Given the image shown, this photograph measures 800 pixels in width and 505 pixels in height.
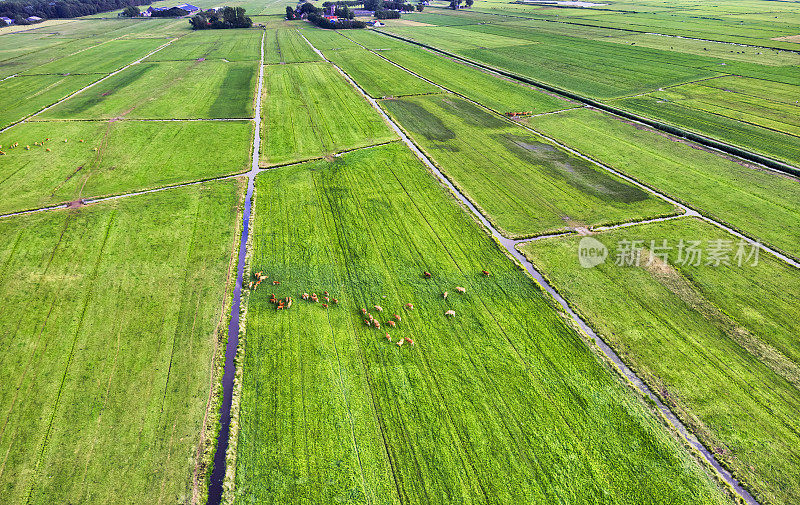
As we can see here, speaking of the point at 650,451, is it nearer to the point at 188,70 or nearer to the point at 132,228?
the point at 132,228

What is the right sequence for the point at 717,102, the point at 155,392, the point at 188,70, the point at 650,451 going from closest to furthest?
the point at 650,451
the point at 155,392
the point at 717,102
the point at 188,70

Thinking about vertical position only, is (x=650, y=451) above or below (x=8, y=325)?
below

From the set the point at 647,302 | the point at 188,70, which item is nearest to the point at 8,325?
the point at 647,302

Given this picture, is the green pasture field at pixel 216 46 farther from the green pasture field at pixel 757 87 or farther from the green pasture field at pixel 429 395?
the green pasture field at pixel 757 87

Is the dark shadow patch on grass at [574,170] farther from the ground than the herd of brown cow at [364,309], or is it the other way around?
the dark shadow patch on grass at [574,170]

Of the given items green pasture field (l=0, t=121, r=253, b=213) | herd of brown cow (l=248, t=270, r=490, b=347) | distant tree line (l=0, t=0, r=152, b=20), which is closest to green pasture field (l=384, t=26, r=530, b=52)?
green pasture field (l=0, t=121, r=253, b=213)

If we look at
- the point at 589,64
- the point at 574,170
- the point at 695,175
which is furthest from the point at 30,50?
the point at 695,175

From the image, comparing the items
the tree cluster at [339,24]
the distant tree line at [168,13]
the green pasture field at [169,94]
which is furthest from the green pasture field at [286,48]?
the distant tree line at [168,13]
